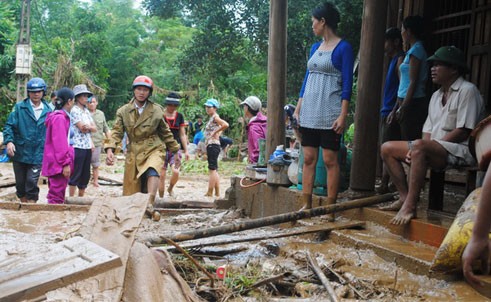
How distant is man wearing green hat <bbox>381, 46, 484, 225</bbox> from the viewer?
4555 mm

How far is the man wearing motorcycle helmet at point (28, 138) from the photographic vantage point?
8273mm

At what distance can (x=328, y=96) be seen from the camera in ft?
18.2

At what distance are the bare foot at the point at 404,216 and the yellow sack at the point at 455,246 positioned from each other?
3.72 feet

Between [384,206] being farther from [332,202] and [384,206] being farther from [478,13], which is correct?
[478,13]

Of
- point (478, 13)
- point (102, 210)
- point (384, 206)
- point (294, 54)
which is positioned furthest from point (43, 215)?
point (294, 54)

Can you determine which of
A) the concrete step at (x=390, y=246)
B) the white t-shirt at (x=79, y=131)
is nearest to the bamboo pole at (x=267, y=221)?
the concrete step at (x=390, y=246)

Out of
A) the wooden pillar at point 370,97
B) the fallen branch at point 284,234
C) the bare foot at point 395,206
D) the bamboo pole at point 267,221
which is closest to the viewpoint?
the bamboo pole at point 267,221

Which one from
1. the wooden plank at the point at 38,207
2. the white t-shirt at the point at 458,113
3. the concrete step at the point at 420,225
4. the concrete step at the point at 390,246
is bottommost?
the wooden plank at the point at 38,207

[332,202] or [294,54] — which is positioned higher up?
[294,54]

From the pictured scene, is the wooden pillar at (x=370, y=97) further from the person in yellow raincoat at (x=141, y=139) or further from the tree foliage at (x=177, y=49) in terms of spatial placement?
the tree foliage at (x=177, y=49)

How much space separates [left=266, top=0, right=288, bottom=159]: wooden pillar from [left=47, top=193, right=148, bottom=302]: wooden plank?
12.3 feet

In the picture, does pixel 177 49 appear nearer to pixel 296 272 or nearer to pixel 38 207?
pixel 38 207

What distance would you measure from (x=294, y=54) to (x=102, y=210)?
1450 cm

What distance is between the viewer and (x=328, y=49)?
220 inches
